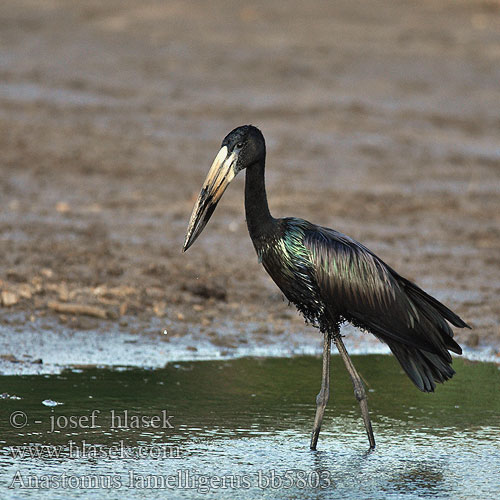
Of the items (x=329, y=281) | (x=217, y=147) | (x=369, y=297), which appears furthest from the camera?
(x=217, y=147)

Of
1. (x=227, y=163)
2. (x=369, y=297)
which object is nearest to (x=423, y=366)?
(x=369, y=297)

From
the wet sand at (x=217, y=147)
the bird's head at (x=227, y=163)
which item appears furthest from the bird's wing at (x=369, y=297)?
the wet sand at (x=217, y=147)

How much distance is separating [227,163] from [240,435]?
4.52ft

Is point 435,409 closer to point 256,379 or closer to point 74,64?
point 256,379

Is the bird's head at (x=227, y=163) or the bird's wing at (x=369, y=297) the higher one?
the bird's head at (x=227, y=163)

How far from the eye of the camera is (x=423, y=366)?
5.95 metres

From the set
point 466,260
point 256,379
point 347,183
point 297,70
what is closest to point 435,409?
point 256,379

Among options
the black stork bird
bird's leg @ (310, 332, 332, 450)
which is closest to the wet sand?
bird's leg @ (310, 332, 332, 450)

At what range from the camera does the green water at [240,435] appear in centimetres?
519

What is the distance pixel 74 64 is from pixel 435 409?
12144mm

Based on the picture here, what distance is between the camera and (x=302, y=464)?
18.2ft

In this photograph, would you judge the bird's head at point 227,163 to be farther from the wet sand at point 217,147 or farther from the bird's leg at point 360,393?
the wet sand at point 217,147

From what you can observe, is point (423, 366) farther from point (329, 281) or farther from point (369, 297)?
point (329, 281)

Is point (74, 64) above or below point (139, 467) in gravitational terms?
above
